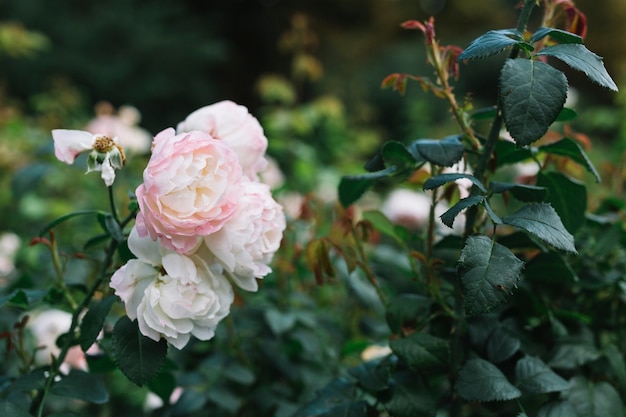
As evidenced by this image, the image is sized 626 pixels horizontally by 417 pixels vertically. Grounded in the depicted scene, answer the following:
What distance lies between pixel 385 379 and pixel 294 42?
5.56 ft

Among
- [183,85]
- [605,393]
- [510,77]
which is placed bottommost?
[183,85]

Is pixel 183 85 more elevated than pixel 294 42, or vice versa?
pixel 294 42

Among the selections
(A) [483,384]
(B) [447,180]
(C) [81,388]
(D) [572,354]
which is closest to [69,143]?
(C) [81,388]

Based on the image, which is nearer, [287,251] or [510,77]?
[510,77]

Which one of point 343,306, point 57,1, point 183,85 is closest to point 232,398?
point 343,306

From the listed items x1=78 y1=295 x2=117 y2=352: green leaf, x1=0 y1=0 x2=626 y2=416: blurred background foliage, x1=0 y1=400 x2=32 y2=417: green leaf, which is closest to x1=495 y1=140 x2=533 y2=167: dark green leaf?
x1=78 y1=295 x2=117 y2=352: green leaf

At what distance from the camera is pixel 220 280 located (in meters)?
0.63

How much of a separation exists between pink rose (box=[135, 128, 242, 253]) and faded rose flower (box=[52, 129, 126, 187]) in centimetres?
5

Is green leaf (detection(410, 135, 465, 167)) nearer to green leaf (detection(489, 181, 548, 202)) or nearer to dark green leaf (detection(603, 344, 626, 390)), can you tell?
green leaf (detection(489, 181, 548, 202))

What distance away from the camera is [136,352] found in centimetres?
62

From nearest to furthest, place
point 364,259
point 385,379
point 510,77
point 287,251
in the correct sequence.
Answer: point 510,77 → point 385,379 → point 364,259 → point 287,251

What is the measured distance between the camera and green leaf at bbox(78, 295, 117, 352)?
2.11 ft

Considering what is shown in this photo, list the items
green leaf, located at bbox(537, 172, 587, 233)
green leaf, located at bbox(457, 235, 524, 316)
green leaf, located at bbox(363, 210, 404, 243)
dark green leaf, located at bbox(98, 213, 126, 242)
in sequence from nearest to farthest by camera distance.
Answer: green leaf, located at bbox(457, 235, 524, 316) < dark green leaf, located at bbox(98, 213, 126, 242) < green leaf, located at bbox(537, 172, 587, 233) < green leaf, located at bbox(363, 210, 404, 243)

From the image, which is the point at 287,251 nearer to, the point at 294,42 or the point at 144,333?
the point at 144,333
